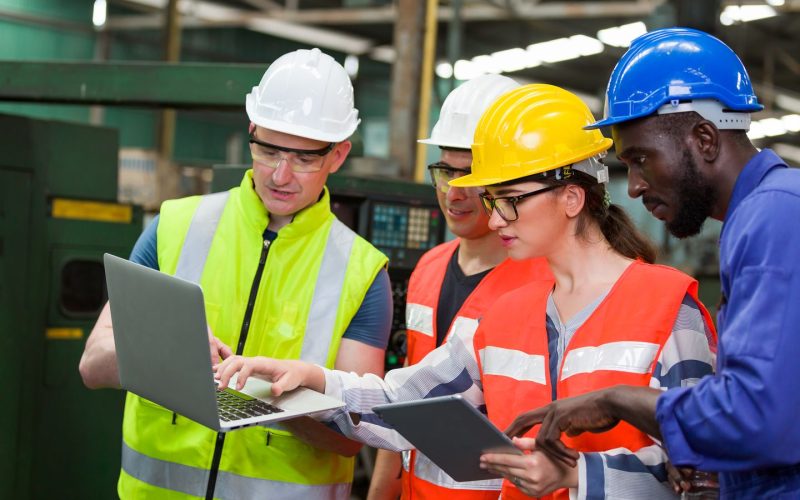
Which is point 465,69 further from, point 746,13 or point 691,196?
point 691,196

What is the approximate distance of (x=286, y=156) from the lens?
76.2 inches

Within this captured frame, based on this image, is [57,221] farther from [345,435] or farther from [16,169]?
[345,435]

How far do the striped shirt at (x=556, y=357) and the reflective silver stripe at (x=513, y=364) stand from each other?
4 cm

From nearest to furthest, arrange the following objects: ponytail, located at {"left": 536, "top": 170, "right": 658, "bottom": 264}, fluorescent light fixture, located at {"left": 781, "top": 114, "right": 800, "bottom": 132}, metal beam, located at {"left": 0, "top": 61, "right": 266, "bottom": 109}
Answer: ponytail, located at {"left": 536, "top": 170, "right": 658, "bottom": 264}
metal beam, located at {"left": 0, "top": 61, "right": 266, "bottom": 109}
fluorescent light fixture, located at {"left": 781, "top": 114, "right": 800, "bottom": 132}

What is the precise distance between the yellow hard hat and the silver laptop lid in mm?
595

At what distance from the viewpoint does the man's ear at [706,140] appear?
136 centimetres

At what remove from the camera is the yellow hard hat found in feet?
5.45

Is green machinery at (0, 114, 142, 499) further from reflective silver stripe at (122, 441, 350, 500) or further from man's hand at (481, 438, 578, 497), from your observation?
man's hand at (481, 438, 578, 497)

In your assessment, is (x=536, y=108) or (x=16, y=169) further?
(x=16, y=169)

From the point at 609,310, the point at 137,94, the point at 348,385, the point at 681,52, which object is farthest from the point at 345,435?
the point at 137,94

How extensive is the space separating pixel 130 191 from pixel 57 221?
20.8 ft

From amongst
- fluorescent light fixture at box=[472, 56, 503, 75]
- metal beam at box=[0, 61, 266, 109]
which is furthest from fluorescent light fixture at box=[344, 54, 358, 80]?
metal beam at box=[0, 61, 266, 109]

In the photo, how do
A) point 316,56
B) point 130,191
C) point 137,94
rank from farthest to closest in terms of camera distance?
point 130,191, point 137,94, point 316,56

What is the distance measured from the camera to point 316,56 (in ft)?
6.64
